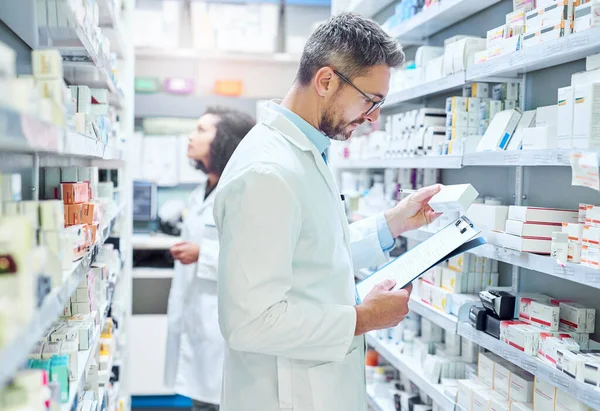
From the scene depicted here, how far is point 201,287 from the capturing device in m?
3.61

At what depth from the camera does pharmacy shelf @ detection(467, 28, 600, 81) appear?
182 cm

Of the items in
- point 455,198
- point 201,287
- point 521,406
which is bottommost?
point 521,406

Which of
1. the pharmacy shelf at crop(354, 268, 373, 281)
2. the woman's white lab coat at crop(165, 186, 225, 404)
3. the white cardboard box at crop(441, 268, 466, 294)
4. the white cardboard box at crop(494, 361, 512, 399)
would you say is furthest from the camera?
the pharmacy shelf at crop(354, 268, 373, 281)

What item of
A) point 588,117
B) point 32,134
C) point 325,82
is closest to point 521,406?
point 588,117

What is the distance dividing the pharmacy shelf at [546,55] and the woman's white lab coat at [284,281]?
777 millimetres

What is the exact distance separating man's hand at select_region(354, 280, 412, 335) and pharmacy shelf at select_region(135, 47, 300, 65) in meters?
3.96

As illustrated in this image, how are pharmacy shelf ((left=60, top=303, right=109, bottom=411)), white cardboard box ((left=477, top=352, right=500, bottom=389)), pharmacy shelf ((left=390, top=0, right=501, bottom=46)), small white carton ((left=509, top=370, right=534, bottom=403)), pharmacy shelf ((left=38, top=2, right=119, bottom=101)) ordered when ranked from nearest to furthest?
pharmacy shelf ((left=60, top=303, right=109, bottom=411)), pharmacy shelf ((left=38, top=2, right=119, bottom=101)), small white carton ((left=509, top=370, right=534, bottom=403)), white cardboard box ((left=477, top=352, right=500, bottom=389)), pharmacy shelf ((left=390, top=0, right=501, bottom=46))

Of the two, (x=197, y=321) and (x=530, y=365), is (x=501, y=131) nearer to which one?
(x=530, y=365)

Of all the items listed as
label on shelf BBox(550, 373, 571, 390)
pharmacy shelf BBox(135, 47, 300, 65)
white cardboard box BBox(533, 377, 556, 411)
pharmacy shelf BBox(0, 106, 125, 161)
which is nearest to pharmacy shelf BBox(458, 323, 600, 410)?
label on shelf BBox(550, 373, 571, 390)

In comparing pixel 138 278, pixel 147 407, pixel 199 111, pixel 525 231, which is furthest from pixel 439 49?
pixel 147 407

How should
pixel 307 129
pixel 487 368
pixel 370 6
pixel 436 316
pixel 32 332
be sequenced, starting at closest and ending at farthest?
pixel 32 332, pixel 307 129, pixel 487 368, pixel 436 316, pixel 370 6

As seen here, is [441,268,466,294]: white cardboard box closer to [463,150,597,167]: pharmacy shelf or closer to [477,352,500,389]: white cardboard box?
[477,352,500,389]: white cardboard box

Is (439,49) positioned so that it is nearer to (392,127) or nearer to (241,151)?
(392,127)

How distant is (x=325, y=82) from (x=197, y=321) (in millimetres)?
2094
